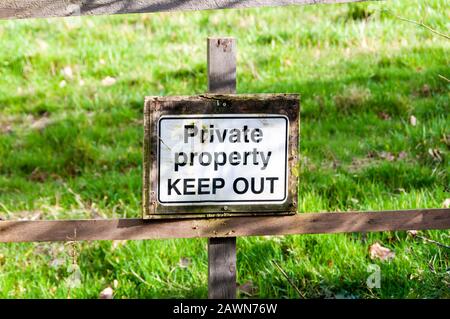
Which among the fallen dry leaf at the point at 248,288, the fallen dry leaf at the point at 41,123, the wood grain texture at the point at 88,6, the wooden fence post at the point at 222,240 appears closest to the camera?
the wood grain texture at the point at 88,6

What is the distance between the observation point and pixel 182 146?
3.12 m

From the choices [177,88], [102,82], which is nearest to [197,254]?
[177,88]

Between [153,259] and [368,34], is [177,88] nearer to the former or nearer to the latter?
[368,34]

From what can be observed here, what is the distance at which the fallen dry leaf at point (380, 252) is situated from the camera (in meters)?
4.18

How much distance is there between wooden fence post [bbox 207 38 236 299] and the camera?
3.13 metres

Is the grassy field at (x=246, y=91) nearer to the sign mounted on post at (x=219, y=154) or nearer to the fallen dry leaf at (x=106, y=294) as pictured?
the fallen dry leaf at (x=106, y=294)

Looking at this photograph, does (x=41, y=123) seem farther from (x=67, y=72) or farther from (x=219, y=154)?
(x=219, y=154)

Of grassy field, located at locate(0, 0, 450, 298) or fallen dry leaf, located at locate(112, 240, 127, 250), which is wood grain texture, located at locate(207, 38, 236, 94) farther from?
fallen dry leaf, located at locate(112, 240, 127, 250)

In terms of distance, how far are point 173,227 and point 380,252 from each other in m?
1.52

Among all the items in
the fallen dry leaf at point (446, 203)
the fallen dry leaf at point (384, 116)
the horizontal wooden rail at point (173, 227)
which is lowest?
the fallen dry leaf at point (446, 203)

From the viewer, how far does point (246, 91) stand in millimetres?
6410

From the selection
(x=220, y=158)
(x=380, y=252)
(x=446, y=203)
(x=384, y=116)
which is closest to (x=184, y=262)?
(x=380, y=252)

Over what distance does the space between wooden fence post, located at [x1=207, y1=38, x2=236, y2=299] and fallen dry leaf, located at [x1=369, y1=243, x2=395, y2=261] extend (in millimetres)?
1187

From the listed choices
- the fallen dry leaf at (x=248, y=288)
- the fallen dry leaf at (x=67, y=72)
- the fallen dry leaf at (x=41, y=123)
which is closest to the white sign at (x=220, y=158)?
the fallen dry leaf at (x=248, y=288)
